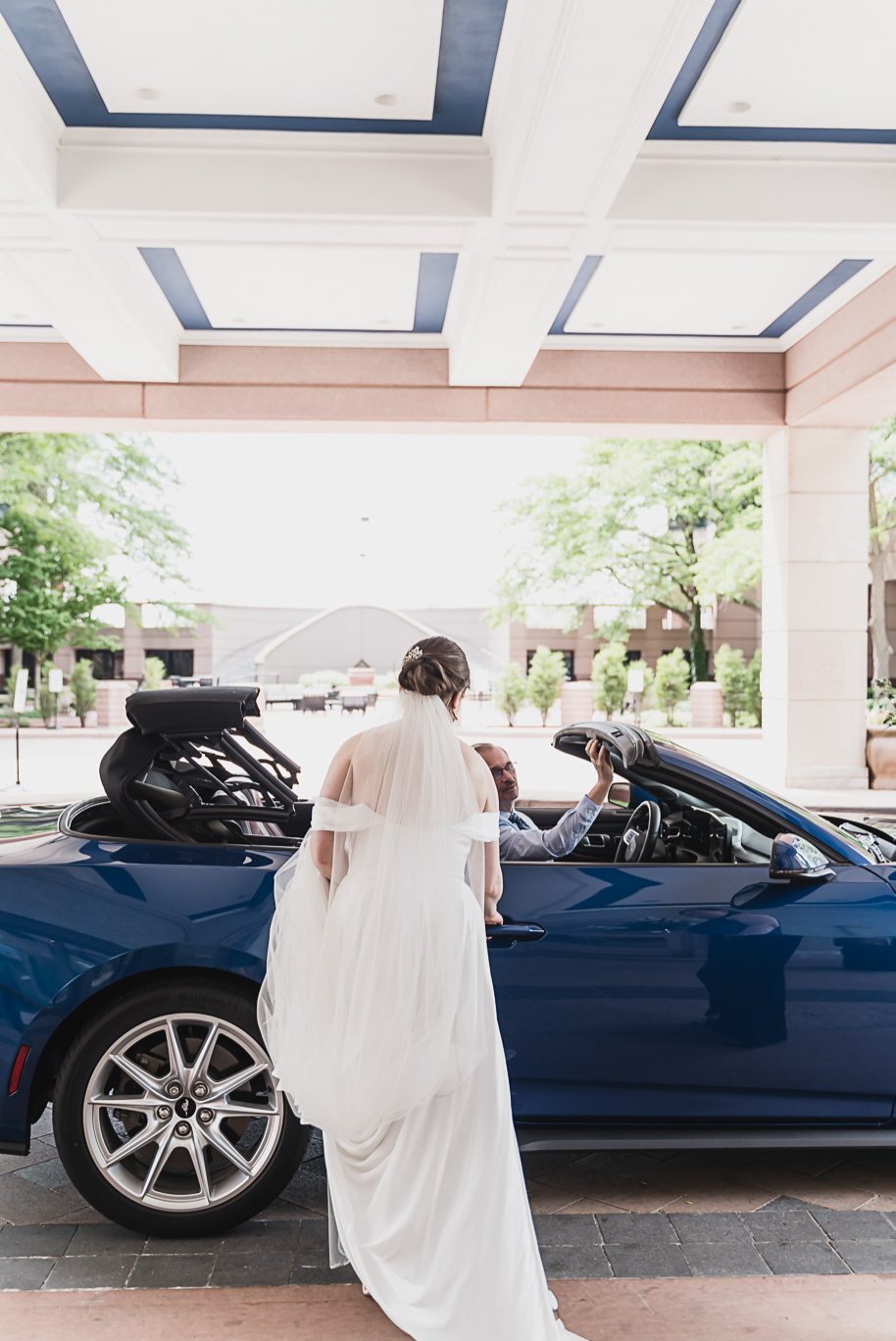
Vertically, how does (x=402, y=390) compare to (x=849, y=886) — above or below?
above

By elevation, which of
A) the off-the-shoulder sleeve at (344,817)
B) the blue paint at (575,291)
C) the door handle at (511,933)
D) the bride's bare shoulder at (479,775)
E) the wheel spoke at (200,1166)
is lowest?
the wheel spoke at (200,1166)

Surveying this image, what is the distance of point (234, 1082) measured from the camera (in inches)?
121

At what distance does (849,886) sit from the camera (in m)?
3.30

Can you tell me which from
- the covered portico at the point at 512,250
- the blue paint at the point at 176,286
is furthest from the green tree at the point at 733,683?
the blue paint at the point at 176,286

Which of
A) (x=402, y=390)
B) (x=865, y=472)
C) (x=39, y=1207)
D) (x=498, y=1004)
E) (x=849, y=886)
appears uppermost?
(x=402, y=390)

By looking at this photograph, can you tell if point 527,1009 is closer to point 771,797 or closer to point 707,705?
point 771,797

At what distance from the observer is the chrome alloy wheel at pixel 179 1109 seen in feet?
9.96

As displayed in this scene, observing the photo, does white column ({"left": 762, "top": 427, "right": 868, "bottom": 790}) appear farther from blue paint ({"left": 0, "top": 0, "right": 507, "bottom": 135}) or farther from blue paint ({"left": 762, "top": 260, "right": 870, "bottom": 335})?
blue paint ({"left": 0, "top": 0, "right": 507, "bottom": 135})

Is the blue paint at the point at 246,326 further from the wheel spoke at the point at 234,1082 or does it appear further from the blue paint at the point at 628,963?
the wheel spoke at the point at 234,1082

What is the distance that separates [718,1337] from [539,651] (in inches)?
1056

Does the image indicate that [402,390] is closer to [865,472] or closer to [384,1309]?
[865,472]

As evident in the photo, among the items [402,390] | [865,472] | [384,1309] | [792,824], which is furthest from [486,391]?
[384,1309]

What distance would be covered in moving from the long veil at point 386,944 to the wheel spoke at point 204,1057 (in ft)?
0.69

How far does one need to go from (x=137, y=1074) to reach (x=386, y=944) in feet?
2.78
